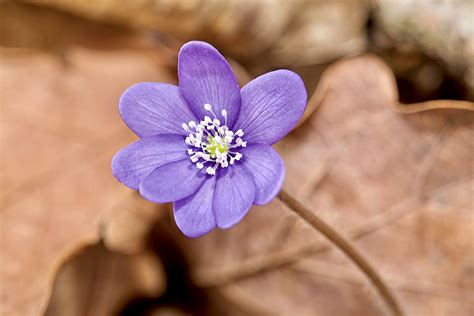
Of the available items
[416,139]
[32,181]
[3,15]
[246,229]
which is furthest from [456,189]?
[3,15]

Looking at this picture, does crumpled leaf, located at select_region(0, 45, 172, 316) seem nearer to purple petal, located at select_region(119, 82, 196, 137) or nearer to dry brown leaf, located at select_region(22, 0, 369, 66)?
dry brown leaf, located at select_region(22, 0, 369, 66)

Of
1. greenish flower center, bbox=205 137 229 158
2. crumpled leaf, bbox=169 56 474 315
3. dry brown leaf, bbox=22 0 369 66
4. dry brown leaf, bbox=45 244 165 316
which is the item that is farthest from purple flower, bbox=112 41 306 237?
dry brown leaf, bbox=22 0 369 66

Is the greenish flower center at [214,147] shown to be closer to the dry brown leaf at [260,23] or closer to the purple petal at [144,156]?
the purple petal at [144,156]

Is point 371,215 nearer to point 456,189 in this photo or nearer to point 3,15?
point 456,189

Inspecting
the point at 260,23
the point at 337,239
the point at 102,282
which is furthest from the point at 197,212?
the point at 260,23

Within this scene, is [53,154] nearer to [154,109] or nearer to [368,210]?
[154,109]
